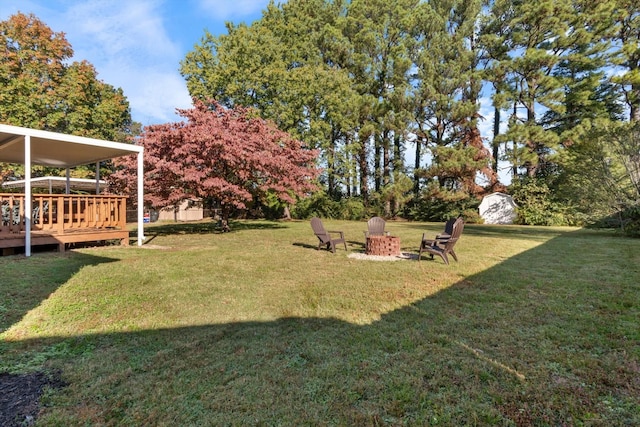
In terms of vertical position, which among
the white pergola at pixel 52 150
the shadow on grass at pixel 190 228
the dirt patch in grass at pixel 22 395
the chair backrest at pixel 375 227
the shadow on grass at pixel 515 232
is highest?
the white pergola at pixel 52 150

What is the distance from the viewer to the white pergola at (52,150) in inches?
270

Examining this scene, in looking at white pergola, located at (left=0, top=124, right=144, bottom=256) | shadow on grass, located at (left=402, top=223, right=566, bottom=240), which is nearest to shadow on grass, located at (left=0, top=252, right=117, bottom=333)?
white pergola, located at (left=0, top=124, right=144, bottom=256)

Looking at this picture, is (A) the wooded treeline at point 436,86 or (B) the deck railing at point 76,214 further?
(A) the wooded treeline at point 436,86

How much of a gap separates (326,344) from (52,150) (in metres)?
9.82

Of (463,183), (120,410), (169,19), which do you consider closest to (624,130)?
(463,183)

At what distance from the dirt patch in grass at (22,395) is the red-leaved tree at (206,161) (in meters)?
8.29

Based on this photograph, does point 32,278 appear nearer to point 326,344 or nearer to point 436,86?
point 326,344

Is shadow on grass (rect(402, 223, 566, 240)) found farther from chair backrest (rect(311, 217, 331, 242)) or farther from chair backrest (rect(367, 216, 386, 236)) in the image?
chair backrest (rect(311, 217, 331, 242))

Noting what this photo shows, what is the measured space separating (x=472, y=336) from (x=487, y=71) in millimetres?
23210

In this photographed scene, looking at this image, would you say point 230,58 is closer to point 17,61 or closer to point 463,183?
point 17,61

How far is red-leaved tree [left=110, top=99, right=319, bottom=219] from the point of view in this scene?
34.4ft

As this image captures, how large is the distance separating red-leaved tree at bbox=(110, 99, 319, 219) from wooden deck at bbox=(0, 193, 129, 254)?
2.13m

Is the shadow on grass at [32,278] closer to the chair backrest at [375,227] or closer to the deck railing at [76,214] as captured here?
the deck railing at [76,214]

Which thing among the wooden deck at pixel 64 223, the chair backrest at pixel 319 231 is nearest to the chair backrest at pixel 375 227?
the chair backrest at pixel 319 231
